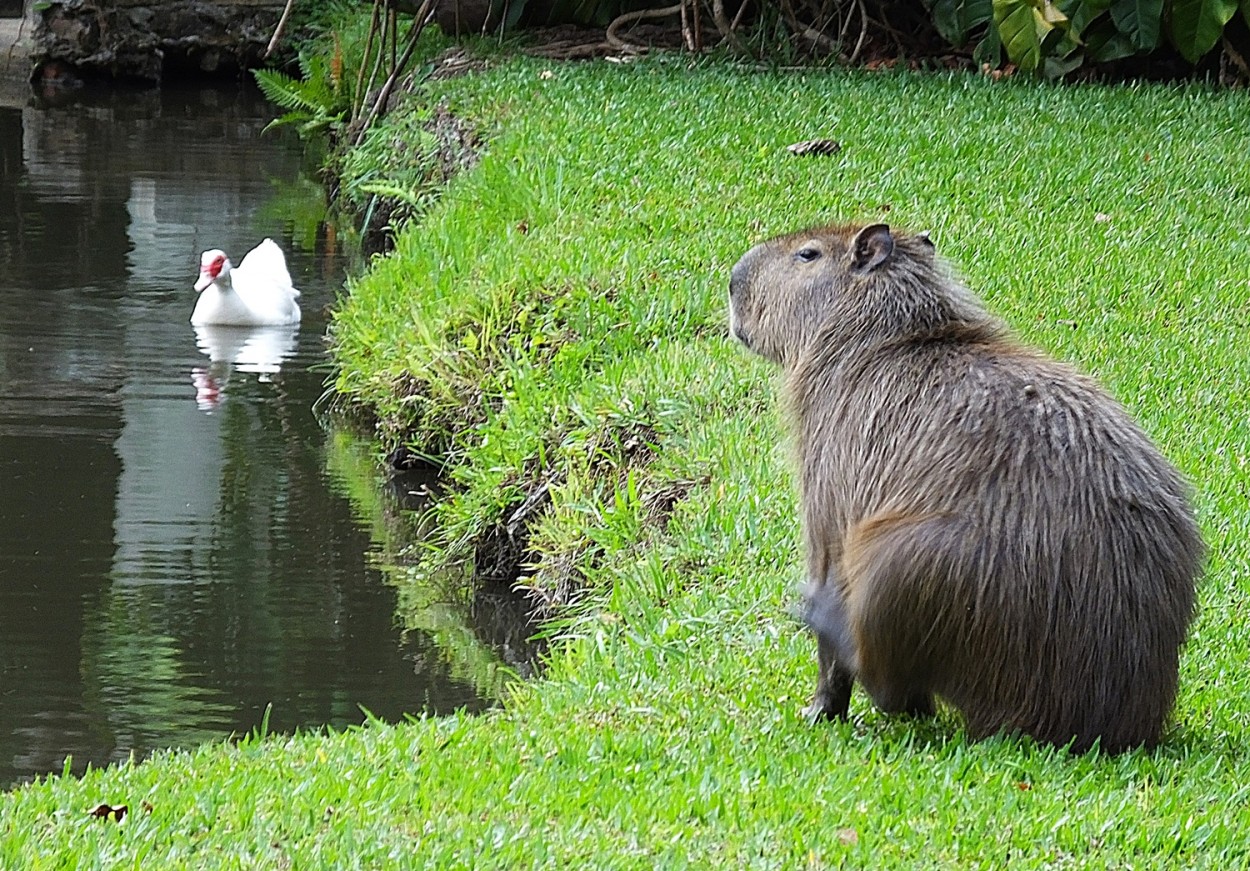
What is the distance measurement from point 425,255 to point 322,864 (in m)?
5.27

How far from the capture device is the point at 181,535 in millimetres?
6031

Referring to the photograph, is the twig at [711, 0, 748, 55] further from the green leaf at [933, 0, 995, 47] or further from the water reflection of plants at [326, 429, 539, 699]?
the water reflection of plants at [326, 429, 539, 699]

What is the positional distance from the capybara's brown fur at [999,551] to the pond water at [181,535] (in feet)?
3.92

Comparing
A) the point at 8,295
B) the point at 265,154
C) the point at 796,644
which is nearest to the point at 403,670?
the point at 796,644

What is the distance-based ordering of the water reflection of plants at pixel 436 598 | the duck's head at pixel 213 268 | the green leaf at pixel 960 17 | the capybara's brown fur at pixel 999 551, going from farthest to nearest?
the green leaf at pixel 960 17 < the duck's head at pixel 213 268 < the water reflection of plants at pixel 436 598 < the capybara's brown fur at pixel 999 551

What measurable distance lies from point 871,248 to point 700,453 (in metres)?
1.65

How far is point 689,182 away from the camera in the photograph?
8492 mm

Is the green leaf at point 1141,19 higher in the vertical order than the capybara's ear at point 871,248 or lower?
lower

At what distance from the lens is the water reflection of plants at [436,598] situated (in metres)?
5.20

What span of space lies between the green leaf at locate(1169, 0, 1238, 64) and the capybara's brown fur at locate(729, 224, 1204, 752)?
8.40 metres

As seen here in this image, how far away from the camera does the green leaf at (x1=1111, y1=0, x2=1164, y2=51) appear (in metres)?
11.4

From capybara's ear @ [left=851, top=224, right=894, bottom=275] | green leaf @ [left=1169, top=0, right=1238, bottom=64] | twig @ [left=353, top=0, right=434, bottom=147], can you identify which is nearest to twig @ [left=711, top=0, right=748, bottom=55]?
twig @ [left=353, top=0, right=434, bottom=147]

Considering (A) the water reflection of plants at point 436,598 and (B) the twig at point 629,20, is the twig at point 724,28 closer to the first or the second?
(B) the twig at point 629,20

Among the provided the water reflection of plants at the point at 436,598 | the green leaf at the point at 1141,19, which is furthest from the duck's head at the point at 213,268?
the green leaf at the point at 1141,19
